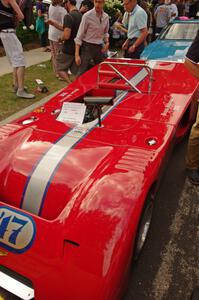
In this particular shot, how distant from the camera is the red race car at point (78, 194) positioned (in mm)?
1521

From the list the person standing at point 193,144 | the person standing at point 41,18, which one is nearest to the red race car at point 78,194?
the person standing at point 193,144

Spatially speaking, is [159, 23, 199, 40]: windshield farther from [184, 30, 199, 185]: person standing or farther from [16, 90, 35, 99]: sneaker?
[184, 30, 199, 185]: person standing

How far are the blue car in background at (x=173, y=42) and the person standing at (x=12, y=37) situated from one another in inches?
84.5

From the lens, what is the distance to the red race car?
4.99ft

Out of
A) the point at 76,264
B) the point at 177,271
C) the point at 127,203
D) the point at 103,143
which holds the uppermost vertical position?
the point at 103,143

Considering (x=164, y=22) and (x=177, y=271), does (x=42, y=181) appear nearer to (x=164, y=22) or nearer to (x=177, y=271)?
(x=177, y=271)

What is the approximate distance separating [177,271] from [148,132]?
1.05m

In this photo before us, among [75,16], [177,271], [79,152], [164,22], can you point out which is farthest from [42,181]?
[164,22]

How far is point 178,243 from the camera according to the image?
233 cm

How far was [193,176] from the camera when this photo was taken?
10.1 feet

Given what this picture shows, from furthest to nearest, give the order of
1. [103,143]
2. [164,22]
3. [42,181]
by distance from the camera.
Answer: [164,22], [103,143], [42,181]

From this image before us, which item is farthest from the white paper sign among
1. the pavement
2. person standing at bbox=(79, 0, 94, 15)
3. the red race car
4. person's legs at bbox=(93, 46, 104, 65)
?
the pavement

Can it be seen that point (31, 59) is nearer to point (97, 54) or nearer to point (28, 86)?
point (28, 86)

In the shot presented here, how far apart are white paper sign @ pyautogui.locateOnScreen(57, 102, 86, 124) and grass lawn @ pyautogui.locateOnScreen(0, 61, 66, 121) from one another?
7.14ft
